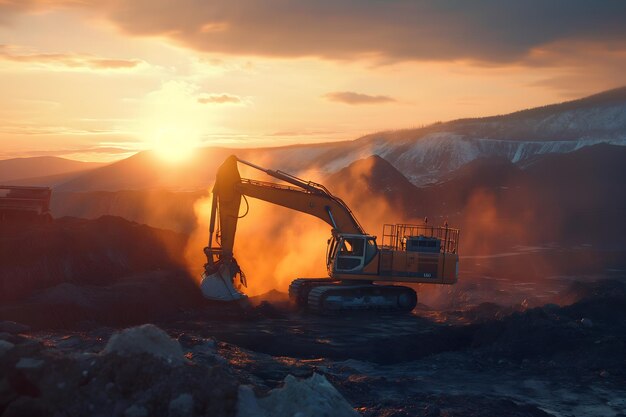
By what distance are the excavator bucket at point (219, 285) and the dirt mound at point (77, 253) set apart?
17.7 feet

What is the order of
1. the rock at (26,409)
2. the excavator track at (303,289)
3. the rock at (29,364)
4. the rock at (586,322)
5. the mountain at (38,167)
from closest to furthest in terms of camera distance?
the rock at (26,409), the rock at (29,364), the rock at (586,322), the excavator track at (303,289), the mountain at (38,167)

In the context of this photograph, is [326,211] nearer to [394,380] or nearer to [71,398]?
[394,380]

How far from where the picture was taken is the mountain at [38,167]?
16925 cm

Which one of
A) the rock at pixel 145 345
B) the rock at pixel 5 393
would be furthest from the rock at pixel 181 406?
the rock at pixel 5 393

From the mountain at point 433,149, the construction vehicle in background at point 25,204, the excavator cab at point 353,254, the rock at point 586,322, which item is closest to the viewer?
the rock at point 586,322

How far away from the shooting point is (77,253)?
25.9 metres

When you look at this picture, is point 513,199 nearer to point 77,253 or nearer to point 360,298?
point 360,298

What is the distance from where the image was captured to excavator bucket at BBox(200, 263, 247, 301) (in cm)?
2128

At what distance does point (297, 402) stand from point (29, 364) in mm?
3545

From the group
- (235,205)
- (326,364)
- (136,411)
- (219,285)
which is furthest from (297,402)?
(235,205)

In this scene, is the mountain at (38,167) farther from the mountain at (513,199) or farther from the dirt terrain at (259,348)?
the dirt terrain at (259,348)

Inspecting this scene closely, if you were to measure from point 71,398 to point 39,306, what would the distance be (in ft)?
36.9

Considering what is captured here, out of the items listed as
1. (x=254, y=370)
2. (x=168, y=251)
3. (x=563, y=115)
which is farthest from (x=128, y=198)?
(x=563, y=115)

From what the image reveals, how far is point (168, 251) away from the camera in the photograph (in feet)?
101
